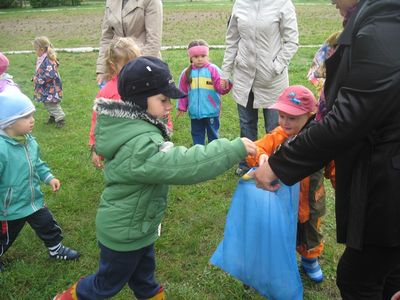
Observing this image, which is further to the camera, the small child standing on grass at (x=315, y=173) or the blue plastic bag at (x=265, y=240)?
the small child standing on grass at (x=315, y=173)

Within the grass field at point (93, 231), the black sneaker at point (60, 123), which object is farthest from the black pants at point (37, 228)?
the black sneaker at point (60, 123)

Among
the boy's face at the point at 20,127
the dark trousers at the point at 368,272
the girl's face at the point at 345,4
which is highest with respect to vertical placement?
the girl's face at the point at 345,4

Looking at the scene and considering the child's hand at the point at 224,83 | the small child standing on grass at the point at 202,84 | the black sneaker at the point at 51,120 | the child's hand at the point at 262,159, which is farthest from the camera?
the black sneaker at the point at 51,120

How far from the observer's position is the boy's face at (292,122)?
281 centimetres

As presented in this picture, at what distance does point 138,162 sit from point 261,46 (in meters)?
2.42

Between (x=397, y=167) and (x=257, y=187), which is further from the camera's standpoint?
(x=257, y=187)

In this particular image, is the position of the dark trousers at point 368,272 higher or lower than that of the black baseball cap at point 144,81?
lower

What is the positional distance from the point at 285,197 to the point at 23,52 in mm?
12791

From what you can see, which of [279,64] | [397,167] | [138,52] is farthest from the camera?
[279,64]

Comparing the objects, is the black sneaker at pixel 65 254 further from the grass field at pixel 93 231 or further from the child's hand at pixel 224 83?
the child's hand at pixel 224 83

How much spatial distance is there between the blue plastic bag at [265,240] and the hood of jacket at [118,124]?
729mm

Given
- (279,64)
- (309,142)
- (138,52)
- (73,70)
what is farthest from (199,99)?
(73,70)

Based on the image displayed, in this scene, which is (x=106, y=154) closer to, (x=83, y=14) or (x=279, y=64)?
(x=279, y=64)

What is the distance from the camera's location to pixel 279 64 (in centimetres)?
405
